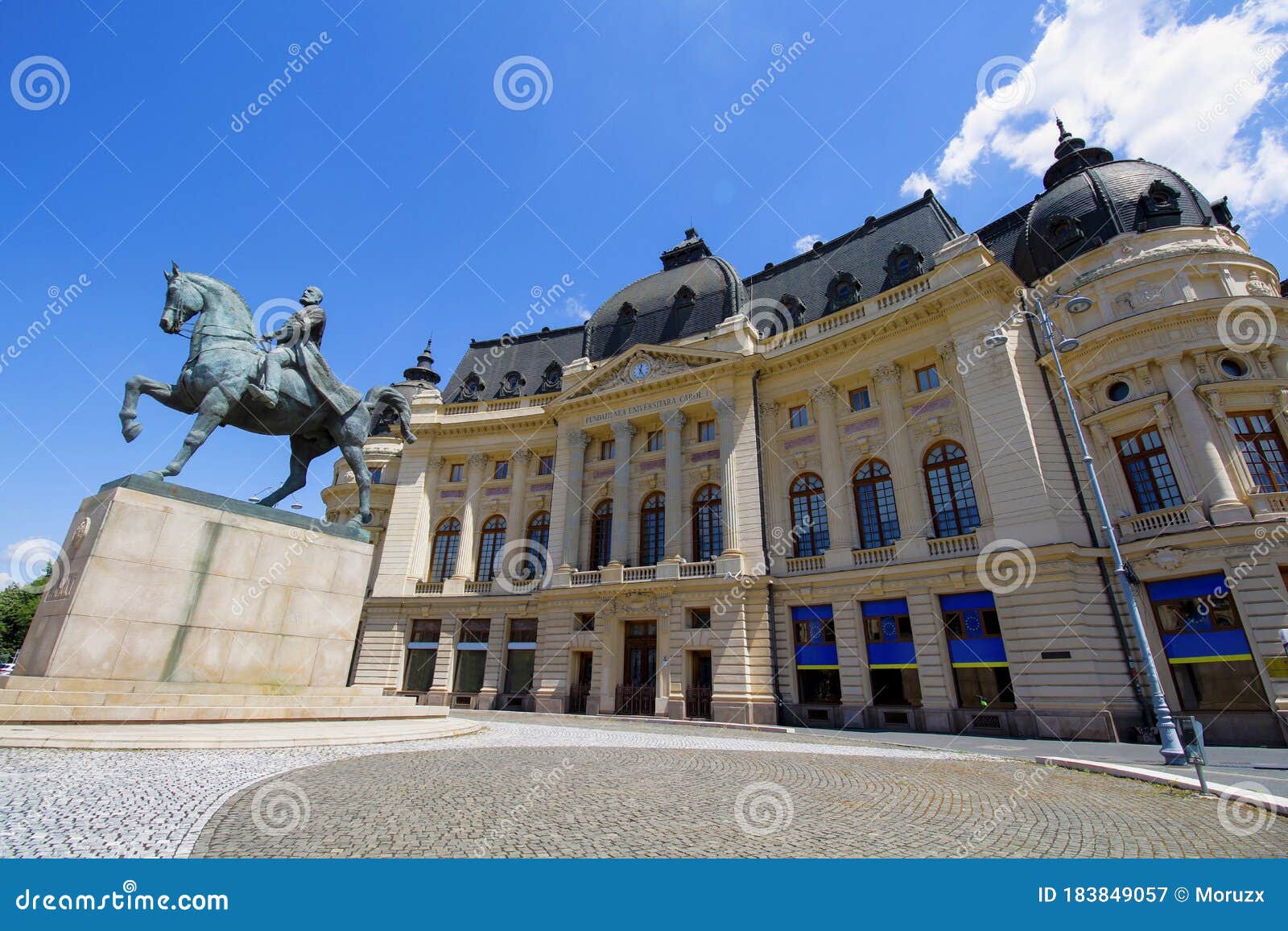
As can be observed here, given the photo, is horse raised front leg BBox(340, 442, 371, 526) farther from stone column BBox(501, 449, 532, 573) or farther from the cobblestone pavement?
stone column BBox(501, 449, 532, 573)

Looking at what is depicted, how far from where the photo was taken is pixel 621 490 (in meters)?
29.6

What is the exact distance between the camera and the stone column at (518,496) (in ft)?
108

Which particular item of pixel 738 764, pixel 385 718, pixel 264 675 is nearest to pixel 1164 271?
pixel 738 764

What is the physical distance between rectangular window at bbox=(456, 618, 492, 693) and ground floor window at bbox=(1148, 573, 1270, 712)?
1119 inches

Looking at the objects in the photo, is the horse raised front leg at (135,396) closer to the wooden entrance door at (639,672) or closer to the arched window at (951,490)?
the wooden entrance door at (639,672)

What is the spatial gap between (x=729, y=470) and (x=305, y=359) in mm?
18570

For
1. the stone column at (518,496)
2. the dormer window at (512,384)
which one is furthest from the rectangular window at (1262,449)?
the dormer window at (512,384)

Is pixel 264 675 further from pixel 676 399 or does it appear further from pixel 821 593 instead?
pixel 676 399

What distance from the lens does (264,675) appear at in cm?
1089

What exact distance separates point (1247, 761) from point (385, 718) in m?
18.3

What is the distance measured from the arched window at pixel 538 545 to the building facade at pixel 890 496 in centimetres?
16

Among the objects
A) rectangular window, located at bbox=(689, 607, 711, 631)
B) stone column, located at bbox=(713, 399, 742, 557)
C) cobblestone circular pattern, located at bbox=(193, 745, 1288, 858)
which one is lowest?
cobblestone circular pattern, located at bbox=(193, 745, 1288, 858)

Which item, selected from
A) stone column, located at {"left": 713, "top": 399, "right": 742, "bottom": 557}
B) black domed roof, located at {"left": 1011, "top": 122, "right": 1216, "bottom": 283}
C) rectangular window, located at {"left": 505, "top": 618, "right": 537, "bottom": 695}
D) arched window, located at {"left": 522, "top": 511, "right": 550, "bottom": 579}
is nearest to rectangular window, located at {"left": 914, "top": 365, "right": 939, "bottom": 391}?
black domed roof, located at {"left": 1011, "top": 122, "right": 1216, "bottom": 283}

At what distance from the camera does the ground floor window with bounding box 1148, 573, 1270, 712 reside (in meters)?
16.8
